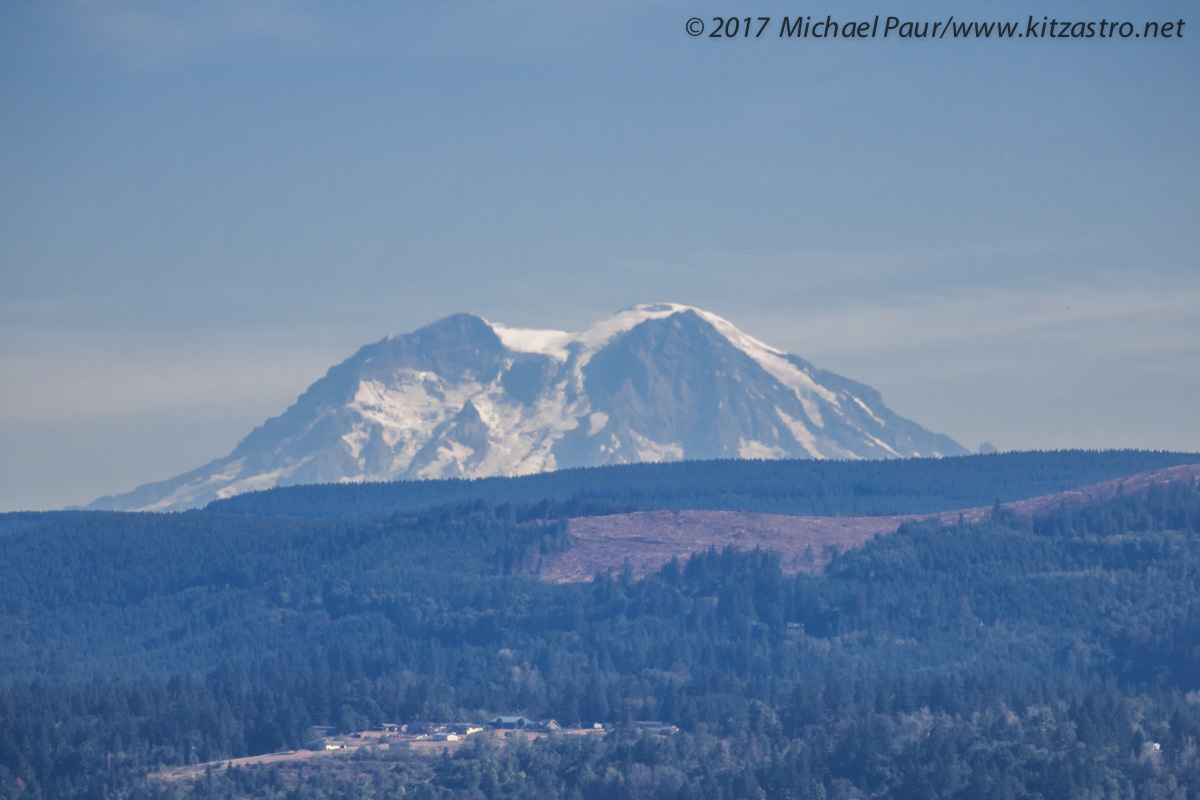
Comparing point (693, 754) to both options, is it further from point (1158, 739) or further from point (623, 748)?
point (1158, 739)

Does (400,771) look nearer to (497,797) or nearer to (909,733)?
(497,797)

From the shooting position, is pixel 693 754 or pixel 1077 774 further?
pixel 693 754

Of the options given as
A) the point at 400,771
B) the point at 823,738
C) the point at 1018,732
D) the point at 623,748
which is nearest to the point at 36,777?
the point at 400,771

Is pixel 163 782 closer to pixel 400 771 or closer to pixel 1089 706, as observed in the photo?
pixel 400 771

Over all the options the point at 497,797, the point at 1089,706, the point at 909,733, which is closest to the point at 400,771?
the point at 497,797

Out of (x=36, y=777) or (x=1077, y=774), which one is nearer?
(x=1077, y=774)

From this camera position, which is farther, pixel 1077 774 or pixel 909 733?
pixel 909 733

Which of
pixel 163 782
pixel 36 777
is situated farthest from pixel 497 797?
pixel 36 777
